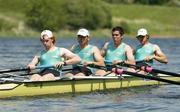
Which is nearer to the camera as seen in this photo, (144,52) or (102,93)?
(102,93)

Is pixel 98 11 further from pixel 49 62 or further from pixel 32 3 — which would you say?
pixel 49 62

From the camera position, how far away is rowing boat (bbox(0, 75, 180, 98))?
15016 mm

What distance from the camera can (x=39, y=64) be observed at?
1661 cm

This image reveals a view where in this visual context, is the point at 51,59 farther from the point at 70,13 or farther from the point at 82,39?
the point at 70,13

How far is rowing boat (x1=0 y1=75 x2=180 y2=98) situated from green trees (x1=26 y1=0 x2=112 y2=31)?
6571 cm

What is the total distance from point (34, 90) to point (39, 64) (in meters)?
1.39

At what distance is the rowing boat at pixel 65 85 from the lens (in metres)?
15.0

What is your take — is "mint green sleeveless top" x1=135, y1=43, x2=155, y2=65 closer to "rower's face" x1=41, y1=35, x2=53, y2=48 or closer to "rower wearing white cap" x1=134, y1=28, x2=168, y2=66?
"rower wearing white cap" x1=134, y1=28, x2=168, y2=66

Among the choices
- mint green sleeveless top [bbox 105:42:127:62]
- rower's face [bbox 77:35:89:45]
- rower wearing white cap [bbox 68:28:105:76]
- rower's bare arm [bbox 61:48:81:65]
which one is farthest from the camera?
mint green sleeveless top [bbox 105:42:127:62]

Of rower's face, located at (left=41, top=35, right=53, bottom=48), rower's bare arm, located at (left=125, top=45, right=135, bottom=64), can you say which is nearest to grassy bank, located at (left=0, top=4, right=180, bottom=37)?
rower's bare arm, located at (left=125, top=45, right=135, bottom=64)

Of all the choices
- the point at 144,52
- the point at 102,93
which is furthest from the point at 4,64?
the point at 102,93

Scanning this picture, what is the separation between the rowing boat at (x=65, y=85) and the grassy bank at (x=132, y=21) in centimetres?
5822

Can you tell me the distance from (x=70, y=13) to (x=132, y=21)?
15.8 metres

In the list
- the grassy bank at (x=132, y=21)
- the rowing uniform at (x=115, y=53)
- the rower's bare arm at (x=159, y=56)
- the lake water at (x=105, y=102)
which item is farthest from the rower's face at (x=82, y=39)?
the grassy bank at (x=132, y=21)
